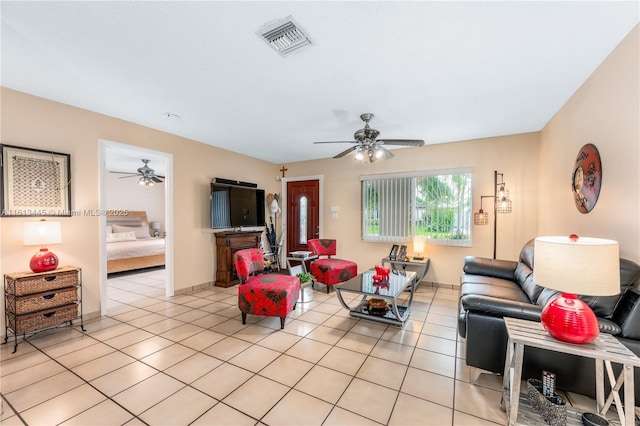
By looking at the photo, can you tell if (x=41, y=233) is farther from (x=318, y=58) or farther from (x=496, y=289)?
(x=496, y=289)

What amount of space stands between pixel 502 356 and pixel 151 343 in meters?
3.21

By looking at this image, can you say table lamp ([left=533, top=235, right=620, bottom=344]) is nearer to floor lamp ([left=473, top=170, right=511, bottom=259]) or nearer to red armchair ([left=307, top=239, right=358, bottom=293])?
floor lamp ([left=473, top=170, right=511, bottom=259])

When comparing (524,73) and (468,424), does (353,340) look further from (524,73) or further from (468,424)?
(524,73)

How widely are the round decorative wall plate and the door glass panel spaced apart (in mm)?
4529

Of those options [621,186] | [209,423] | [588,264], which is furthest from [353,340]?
[621,186]

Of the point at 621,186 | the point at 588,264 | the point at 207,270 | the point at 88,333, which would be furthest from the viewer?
the point at 207,270

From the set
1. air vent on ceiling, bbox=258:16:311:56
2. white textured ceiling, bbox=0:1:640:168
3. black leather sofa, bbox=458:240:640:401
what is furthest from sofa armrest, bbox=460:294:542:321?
air vent on ceiling, bbox=258:16:311:56

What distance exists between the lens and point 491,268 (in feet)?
11.8

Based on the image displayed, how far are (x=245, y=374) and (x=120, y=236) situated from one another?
6.06 metres

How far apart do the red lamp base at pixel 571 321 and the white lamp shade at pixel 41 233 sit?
4.37 metres

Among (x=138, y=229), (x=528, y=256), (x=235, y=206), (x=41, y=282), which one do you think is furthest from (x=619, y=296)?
(x=138, y=229)

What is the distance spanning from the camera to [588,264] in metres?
1.45

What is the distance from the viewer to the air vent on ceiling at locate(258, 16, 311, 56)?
5.91 feet

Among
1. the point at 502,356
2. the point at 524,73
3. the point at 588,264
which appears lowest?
the point at 502,356
